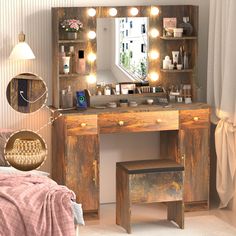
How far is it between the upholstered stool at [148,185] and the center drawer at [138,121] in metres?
0.31

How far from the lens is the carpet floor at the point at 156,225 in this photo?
4754 millimetres

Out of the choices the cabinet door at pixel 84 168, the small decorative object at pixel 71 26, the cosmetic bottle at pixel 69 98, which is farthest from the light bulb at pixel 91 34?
the cabinet door at pixel 84 168

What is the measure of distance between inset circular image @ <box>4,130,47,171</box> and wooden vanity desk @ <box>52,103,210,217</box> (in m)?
2.62

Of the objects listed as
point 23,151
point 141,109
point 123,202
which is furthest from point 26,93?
point 141,109

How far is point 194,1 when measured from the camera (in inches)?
219

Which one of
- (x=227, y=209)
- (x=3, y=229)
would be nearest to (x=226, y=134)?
(x=227, y=209)

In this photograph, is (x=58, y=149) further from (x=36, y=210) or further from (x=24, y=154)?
(x=24, y=154)

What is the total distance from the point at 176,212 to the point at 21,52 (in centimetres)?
176

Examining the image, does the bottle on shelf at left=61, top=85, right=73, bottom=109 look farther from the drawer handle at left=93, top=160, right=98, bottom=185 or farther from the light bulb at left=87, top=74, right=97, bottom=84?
the drawer handle at left=93, top=160, right=98, bottom=185

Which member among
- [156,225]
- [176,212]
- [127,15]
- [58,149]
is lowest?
[156,225]

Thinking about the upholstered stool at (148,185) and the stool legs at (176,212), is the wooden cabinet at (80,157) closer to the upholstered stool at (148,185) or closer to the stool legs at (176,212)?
the upholstered stool at (148,185)

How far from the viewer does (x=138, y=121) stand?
16.5 ft

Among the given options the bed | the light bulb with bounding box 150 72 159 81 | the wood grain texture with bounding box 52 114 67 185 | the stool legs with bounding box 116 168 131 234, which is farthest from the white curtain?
the bed

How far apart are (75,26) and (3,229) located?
1.94m
